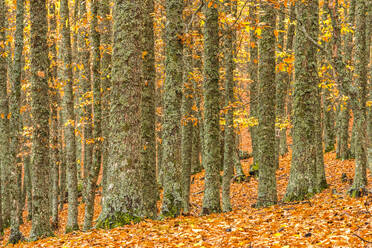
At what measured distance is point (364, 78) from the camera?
14.7m

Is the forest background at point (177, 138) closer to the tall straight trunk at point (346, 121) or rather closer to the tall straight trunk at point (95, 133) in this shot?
the tall straight trunk at point (95, 133)

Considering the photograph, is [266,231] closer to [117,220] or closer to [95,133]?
[117,220]

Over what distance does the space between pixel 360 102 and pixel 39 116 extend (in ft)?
35.5

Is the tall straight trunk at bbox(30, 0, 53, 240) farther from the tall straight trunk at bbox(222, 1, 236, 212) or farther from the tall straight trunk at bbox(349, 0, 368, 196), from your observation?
the tall straight trunk at bbox(349, 0, 368, 196)

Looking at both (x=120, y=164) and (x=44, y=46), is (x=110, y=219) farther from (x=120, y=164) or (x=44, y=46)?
(x=44, y=46)

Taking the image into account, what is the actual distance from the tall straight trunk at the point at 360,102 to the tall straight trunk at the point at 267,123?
2292 millimetres

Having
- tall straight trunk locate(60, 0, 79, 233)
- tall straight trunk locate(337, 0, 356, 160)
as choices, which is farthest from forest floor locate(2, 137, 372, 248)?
tall straight trunk locate(337, 0, 356, 160)

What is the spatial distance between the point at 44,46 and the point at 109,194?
14.4 feet

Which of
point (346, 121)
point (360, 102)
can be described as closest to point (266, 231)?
point (360, 102)

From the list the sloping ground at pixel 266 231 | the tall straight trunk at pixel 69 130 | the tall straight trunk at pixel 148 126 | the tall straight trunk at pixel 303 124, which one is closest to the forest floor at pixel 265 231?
the sloping ground at pixel 266 231

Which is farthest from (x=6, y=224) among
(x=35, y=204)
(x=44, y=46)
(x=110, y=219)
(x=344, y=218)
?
(x=344, y=218)

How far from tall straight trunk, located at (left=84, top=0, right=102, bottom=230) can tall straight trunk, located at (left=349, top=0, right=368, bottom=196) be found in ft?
25.8

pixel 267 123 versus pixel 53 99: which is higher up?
pixel 53 99

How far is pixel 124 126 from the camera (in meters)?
7.23
